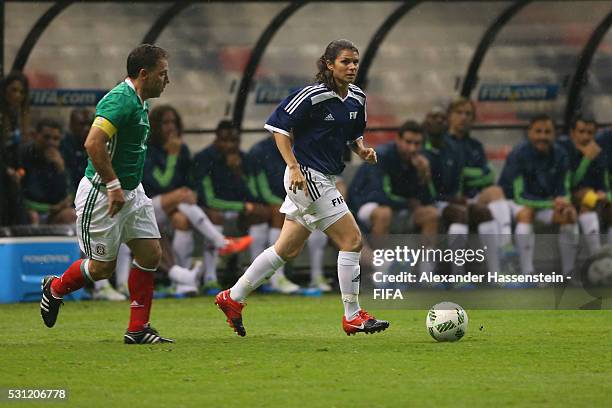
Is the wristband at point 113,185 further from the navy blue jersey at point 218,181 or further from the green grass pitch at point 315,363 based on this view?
the navy blue jersey at point 218,181

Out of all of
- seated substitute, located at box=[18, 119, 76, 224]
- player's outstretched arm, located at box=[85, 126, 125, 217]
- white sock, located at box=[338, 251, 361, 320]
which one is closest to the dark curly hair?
seated substitute, located at box=[18, 119, 76, 224]

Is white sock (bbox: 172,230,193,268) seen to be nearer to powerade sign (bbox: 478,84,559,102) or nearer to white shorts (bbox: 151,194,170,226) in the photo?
white shorts (bbox: 151,194,170,226)

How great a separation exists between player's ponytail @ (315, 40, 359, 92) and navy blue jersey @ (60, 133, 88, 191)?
564 centimetres

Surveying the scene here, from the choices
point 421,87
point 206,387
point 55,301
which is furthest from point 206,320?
point 421,87

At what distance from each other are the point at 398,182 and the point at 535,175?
63.2 inches

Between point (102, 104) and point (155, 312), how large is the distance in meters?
4.10

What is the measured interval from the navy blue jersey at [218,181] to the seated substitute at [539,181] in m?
2.96

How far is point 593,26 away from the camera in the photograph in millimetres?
16422

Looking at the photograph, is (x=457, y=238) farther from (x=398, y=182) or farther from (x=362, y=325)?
(x=362, y=325)

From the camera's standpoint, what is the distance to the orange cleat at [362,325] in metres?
9.59

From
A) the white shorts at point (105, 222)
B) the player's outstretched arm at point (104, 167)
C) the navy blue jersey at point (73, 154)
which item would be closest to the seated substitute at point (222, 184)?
the navy blue jersey at point (73, 154)

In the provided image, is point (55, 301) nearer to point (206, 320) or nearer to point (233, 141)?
point (206, 320)

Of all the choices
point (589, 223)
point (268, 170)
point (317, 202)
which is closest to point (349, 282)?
point (317, 202)

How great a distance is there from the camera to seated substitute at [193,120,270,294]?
15.5 meters
